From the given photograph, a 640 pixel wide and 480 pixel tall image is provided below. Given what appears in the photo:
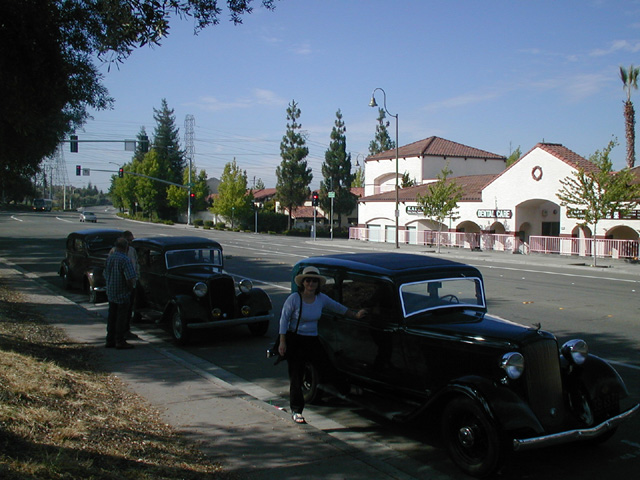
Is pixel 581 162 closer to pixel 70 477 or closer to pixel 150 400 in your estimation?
pixel 150 400

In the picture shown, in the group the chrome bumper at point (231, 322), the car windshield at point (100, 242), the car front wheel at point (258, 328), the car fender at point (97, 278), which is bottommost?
the car front wheel at point (258, 328)

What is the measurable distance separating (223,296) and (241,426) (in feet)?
15.0

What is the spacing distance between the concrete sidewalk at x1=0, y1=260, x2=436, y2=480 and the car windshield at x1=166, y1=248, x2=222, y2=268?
213 cm

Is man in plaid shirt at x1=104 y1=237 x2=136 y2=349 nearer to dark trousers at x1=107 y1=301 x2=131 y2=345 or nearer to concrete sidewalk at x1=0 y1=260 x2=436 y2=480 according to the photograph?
dark trousers at x1=107 y1=301 x2=131 y2=345

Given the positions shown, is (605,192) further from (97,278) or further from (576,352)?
(576,352)

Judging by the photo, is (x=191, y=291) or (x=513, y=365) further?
(x=191, y=291)

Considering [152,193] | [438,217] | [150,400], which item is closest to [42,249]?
[438,217]

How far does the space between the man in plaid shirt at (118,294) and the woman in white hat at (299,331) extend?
4182 millimetres

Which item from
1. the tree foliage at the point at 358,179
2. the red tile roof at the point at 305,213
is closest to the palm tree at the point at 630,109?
the red tile roof at the point at 305,213

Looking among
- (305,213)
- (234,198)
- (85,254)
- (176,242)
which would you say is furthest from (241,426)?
(305,213)

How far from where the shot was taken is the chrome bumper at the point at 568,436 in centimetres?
450

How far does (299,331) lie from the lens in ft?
19.7

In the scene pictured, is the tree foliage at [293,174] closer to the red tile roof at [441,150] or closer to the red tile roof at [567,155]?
the red tile roof at [441,150]

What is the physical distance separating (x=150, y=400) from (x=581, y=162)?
3281 centimetres
